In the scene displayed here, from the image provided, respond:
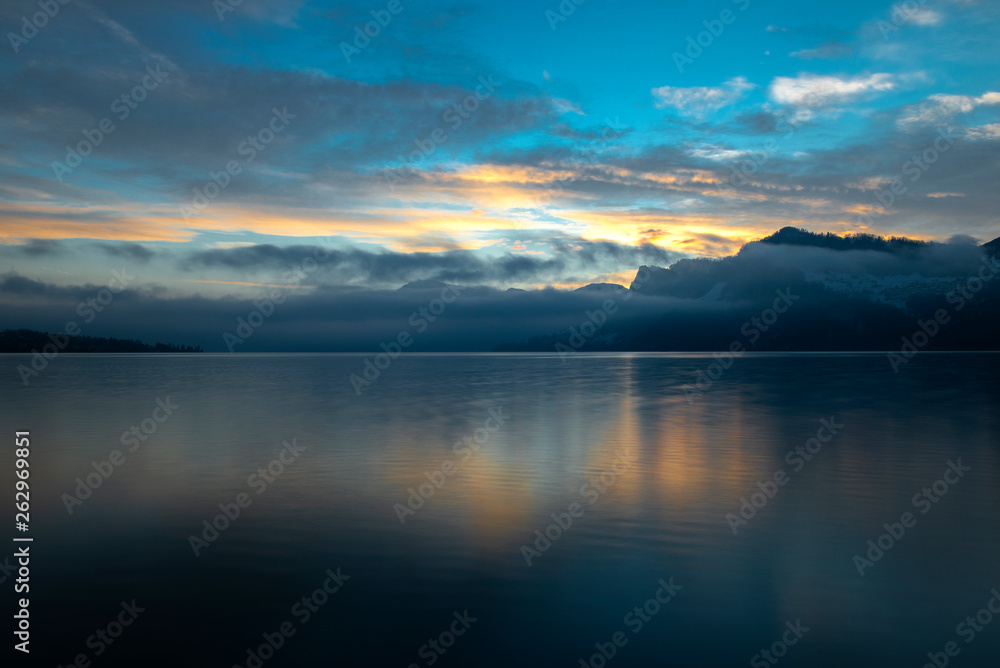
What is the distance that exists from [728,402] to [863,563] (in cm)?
5016

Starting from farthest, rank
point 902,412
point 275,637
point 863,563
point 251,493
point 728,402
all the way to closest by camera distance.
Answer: point 728,402
point 902,412
point 251,493
point 863,563
point 275,637

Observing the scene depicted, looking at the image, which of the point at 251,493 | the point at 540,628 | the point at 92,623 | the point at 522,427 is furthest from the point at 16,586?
the point at 522,427

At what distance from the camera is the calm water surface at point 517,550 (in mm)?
11859

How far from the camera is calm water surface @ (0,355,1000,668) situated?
11.9 metres

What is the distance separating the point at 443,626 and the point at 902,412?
5331 cm

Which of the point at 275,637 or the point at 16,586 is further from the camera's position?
the point at 16,586

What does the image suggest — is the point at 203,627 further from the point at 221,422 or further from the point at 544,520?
the point at 221,422

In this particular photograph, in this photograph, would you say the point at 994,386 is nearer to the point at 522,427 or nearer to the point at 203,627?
the point at 522,427

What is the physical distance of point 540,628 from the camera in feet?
40.5

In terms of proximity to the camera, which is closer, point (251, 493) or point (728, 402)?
point (251, 493)

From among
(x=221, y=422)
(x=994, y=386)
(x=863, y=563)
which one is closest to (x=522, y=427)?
(x=221, y=422)

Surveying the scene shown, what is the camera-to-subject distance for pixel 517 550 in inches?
678

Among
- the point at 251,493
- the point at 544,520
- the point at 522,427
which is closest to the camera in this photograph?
the point at 544,520

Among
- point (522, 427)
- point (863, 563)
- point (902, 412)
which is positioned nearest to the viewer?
point (863, 563)
